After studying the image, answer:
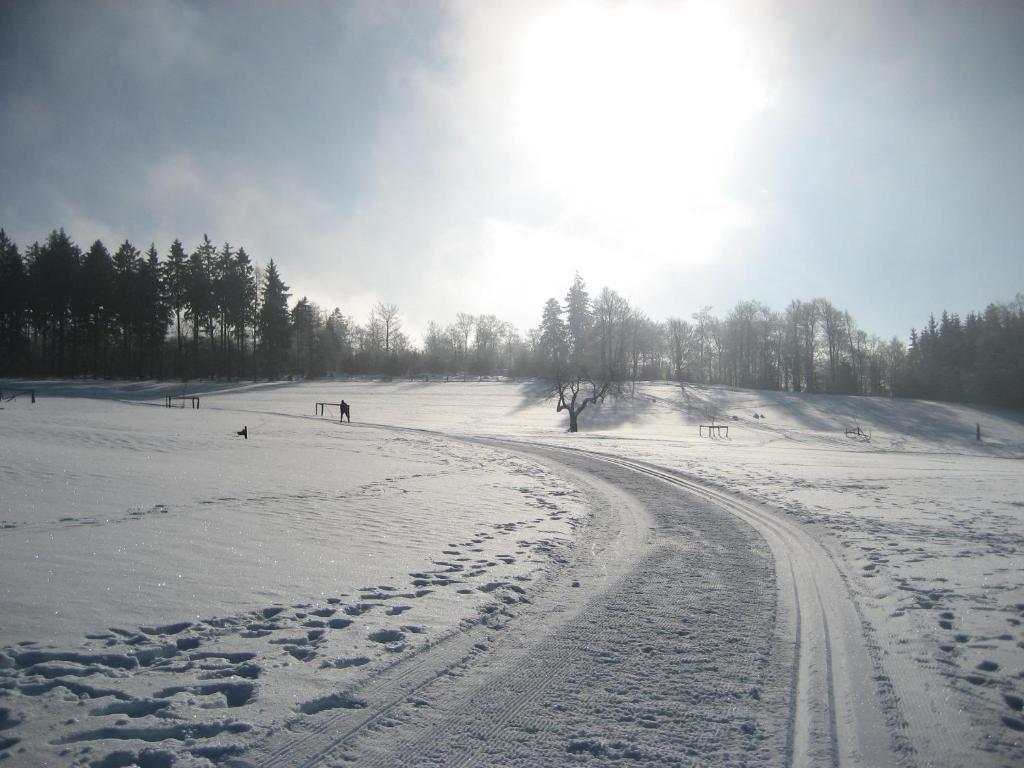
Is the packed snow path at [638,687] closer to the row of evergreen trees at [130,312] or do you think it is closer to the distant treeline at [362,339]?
the distant treeline at [362,339]

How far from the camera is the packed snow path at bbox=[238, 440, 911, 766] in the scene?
117 inches

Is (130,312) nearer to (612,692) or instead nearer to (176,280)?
(176,280)

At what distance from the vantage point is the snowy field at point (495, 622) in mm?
3074

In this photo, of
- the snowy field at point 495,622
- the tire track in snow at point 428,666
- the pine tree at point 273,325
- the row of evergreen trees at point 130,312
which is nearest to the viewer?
the tire track in snow at point 428,666

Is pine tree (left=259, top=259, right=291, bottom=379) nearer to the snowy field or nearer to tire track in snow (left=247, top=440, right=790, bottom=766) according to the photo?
the snowy field

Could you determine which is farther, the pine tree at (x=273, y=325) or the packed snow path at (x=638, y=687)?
the pine tree at (x=273, y=325)

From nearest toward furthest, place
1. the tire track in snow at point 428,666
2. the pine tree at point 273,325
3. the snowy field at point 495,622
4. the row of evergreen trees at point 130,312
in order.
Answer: the tire track in snow at point 428,666 < the snowy field at point 495,622 < the row of evergreen trees at point 130,312 < the pine tree at point 273,325

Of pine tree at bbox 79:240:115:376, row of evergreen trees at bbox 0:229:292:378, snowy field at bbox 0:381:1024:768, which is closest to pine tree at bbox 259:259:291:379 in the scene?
row of evergreen trees at bbox 0:229:292:378

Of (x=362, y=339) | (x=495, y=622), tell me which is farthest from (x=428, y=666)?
(x=362, y=339)

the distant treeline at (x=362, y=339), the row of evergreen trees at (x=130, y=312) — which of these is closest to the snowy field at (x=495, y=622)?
the distant treeline at (x=362, y=339)

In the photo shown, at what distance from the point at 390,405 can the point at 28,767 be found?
46.7m

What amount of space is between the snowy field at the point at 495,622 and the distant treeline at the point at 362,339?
1219 inches

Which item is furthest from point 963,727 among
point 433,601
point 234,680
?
point 234,680

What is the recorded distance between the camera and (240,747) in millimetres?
2934
